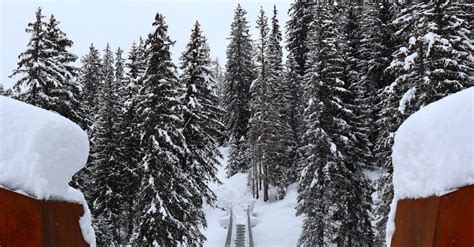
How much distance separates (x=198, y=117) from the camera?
2091 cm

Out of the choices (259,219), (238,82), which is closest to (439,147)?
(259,219)

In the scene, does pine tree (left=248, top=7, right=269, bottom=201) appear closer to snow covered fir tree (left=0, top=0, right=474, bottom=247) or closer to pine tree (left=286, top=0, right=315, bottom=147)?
snow covered fir tree (left=0, top=0, right=474, bottom=247)

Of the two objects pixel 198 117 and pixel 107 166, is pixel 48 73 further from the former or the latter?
pixel 107 166

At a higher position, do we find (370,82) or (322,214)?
(370,82)

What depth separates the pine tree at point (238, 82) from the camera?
49.3m

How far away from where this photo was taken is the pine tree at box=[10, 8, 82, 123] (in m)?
16.8

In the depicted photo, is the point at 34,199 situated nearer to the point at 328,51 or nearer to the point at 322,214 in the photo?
the point at 322,214

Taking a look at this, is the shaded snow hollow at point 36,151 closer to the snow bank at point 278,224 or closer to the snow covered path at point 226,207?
the snow covered path at point 226,207

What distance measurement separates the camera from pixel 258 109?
138 ft

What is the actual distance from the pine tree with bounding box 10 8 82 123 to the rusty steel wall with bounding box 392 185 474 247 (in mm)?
16011

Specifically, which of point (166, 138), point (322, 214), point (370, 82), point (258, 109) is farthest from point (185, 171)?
point (258, 109)

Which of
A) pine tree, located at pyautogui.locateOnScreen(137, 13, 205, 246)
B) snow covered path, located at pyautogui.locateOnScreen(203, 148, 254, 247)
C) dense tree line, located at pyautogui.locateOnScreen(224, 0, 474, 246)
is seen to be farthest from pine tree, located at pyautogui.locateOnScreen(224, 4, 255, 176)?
pine tree, located at pyautogui.locateOnScreen(137, 13, 205, 246)

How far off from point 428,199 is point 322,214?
788 inches

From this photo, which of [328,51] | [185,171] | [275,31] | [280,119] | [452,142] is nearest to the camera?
[452,142]
